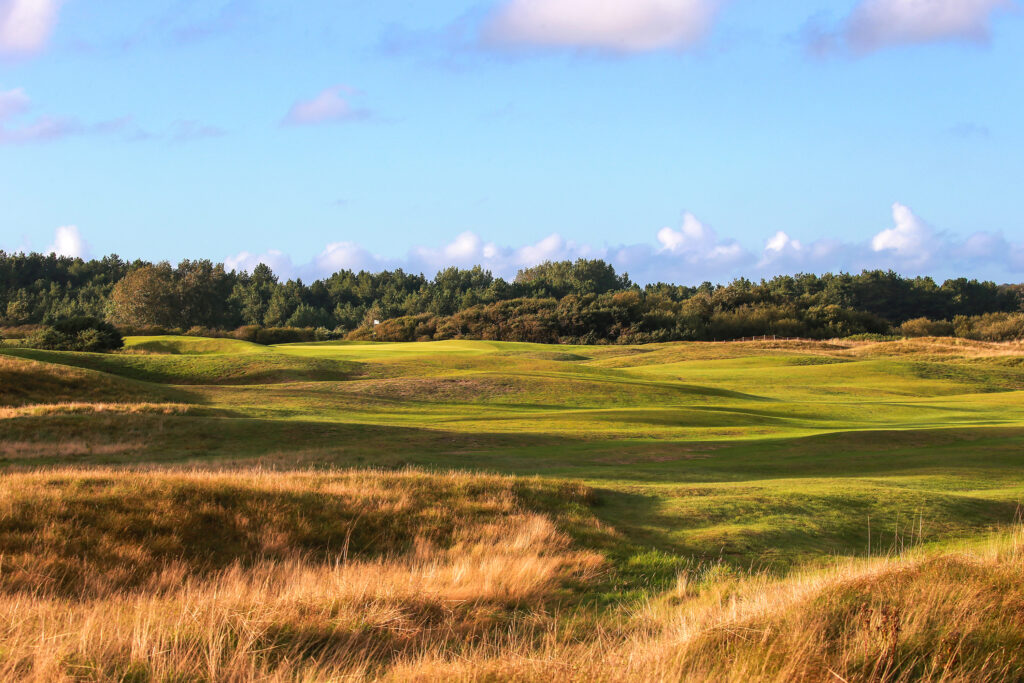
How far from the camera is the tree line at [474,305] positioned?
95.5 metres

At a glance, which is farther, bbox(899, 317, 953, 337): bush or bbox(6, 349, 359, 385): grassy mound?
bbox(899, 317, 953, 337): bush

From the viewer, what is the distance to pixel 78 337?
167 feet

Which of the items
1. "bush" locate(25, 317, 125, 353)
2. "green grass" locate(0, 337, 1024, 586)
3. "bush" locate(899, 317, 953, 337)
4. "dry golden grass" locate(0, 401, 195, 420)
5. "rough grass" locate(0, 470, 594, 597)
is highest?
"bush" locate(25, 317, 125, 353)

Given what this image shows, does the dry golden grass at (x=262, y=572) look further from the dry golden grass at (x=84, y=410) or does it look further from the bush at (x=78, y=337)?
the bush at (x=78, y=337)

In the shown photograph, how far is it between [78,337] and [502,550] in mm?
47762

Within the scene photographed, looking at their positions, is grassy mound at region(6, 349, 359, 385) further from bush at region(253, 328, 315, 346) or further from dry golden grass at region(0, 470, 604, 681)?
bush at region(253, 328, 315, 346)

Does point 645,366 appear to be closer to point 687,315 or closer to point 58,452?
point 687,315

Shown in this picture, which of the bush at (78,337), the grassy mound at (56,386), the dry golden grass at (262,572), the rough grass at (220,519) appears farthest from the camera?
the bush at (78,337)

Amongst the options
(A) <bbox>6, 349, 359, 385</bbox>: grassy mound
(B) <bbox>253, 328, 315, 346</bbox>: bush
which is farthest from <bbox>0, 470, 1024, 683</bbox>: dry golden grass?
(B) <bbox>253, 328, 315, 346</bbox>: bush

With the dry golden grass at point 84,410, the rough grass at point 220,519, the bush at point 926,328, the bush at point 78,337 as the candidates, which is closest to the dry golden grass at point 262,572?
the rough grass at point 220,519

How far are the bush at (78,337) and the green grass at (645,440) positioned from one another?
6909mm

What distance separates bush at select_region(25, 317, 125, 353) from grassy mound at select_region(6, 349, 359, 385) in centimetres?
708

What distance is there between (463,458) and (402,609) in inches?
465

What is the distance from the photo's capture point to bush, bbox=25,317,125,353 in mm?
50250
